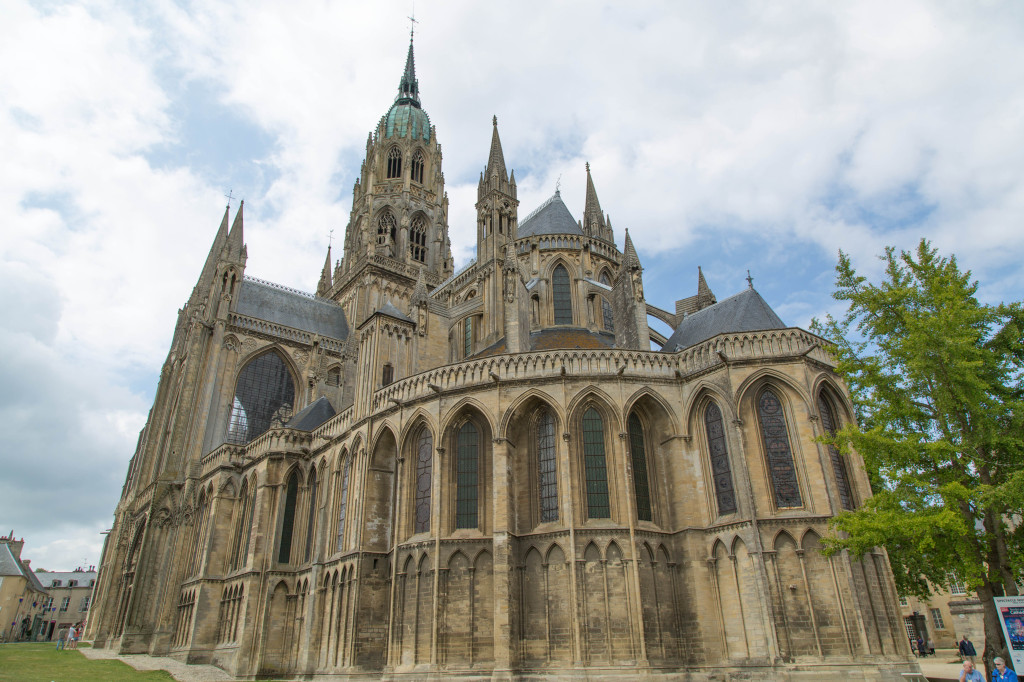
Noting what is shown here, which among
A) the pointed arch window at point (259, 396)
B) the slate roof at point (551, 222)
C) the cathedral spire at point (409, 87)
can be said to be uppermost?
the cathedral spire at point (409, 87)

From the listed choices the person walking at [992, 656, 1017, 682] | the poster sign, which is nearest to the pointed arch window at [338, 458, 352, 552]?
the poster sign

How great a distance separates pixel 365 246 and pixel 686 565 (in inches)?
1300

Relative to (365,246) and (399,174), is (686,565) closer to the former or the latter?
(365,246)

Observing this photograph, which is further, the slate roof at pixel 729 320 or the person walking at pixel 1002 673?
the slate roof at pixel 729 320

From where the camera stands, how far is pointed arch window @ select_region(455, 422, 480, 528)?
20562mm

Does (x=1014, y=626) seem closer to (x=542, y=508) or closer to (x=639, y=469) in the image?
(x=639, y=469)

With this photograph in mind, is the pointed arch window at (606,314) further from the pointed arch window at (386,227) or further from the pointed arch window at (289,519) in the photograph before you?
the pointed arch window at (386,227)

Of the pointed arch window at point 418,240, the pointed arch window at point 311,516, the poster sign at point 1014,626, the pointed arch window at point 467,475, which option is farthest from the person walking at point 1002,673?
the pointed arch window at point 418,240

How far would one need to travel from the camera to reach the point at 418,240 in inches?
1951

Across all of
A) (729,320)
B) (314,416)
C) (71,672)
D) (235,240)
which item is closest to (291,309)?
(235,240)

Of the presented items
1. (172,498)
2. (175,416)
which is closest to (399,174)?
(175,416)

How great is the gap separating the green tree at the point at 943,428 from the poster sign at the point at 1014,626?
3.94ft

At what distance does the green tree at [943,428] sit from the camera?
13.5 metres

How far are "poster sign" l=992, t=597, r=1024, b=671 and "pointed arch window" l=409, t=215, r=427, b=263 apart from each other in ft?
135
